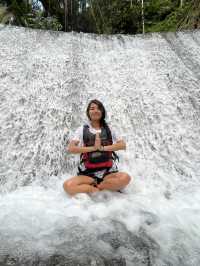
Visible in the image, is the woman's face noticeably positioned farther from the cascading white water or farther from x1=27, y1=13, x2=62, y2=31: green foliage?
x1=27, y1=13, x2=62, y2=31: green foliage

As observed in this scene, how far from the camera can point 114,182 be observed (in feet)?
11.6

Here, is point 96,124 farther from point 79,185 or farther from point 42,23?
point 42,23

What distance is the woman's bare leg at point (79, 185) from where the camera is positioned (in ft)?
11.6

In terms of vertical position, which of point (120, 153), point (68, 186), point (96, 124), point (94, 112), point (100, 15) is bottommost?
point (100, 15)

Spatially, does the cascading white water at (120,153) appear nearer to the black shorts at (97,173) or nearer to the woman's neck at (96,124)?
the black shorts at (97,173)

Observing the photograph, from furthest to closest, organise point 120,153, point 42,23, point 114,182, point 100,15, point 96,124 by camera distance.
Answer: point 100,15, point 42,23, point 120,153, point 96,124, point 114,182

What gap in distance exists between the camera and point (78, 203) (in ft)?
11.2

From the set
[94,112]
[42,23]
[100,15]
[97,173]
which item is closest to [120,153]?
[97,173]

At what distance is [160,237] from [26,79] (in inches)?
159

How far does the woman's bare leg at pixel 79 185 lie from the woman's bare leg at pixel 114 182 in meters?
0.10

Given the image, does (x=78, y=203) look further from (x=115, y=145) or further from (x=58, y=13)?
(x=58, y=13)

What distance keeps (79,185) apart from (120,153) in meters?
1.12

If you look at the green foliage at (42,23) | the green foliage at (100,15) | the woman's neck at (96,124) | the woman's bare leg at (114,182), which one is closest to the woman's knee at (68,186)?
the woman's bare leg at (114,182)

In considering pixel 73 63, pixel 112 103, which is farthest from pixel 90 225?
pixel 73 63
